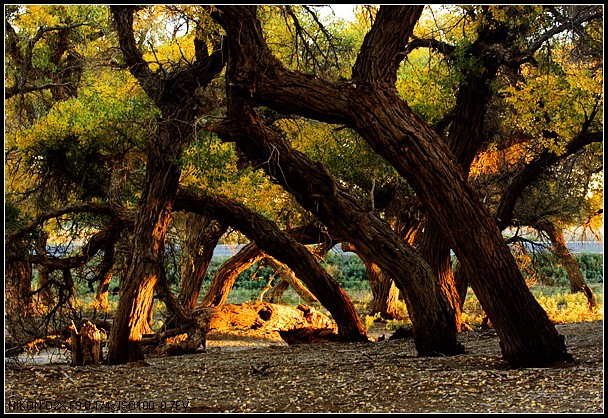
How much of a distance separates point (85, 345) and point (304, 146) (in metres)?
5.70

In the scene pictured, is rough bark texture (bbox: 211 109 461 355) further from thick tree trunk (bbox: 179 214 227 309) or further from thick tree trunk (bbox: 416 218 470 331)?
thick tree trunk (bbox: 179 214 227 309)

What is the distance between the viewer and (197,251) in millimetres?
15539

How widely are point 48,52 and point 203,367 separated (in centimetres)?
815

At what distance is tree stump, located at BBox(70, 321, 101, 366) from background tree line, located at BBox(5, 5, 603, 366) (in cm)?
33

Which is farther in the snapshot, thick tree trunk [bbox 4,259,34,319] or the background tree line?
thick tree trunk [bbox 4,259,34,319]

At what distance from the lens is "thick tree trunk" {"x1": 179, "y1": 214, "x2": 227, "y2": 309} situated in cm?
1527

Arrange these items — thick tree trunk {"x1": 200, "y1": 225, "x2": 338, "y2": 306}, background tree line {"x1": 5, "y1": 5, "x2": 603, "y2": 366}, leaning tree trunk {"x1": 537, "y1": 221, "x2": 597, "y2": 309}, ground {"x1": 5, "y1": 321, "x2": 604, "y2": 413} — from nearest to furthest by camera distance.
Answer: ground {"x1": 5, "y1": 321, "x2": 604, "y2": 413}, background tree line {"x1": 5, "y1": 5, "x2": 603, "y2": 366}, thick tree trunk {"x1": 200, "y1": 225, "x2": 338, "y2": 306}, leaning tree trunk {"x1": 537, "y1": 221, "x2": 597, "y2": 309}

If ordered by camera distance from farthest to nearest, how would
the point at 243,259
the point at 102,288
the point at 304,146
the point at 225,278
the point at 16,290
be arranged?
the point at 225,278 < the point at 243,259 < the point at 304,146 < the point at 102,288 < the point at 16,290

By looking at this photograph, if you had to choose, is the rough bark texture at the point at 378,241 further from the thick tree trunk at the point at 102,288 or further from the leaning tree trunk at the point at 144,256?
the thick tree trunk at the point at 102,288

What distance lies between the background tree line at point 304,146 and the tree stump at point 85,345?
334mm

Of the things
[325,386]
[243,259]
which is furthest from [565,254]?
[325,386]

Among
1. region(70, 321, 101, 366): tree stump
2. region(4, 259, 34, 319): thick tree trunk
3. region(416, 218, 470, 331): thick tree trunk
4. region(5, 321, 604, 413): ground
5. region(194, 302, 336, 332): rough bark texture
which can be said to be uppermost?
region(416, 218, 470, 331): thick tree trunk

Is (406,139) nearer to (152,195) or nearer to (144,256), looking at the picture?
(152,195)

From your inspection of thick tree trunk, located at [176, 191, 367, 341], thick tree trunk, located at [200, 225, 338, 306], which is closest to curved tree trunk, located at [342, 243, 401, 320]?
thick tree trunk, located at [200, 225, 338, 306]
